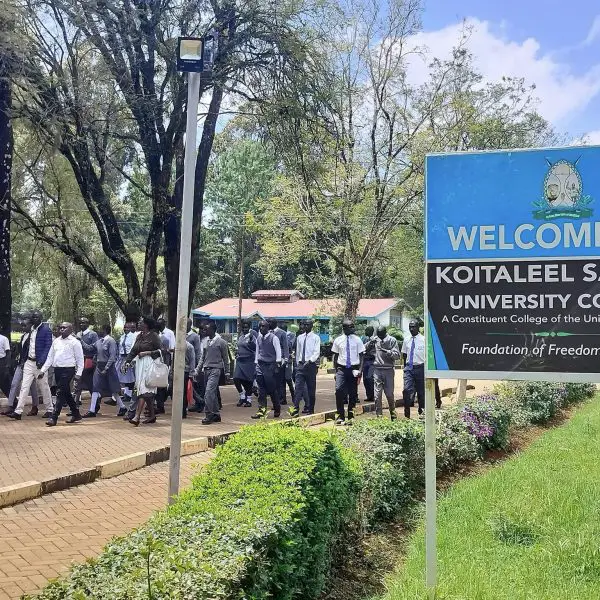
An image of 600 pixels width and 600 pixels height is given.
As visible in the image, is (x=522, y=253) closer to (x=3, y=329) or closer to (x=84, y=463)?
(x=84, y=463)

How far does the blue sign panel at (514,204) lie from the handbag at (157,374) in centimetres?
762

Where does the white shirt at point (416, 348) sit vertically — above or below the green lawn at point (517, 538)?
above

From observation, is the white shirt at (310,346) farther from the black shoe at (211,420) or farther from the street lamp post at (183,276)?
the street lamp post at (183,276)

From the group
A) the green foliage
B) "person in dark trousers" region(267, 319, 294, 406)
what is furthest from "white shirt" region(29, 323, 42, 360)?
the green foliage

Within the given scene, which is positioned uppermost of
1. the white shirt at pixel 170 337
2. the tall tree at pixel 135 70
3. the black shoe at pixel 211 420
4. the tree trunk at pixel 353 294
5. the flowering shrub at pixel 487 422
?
the tall tree at pixel 135 70

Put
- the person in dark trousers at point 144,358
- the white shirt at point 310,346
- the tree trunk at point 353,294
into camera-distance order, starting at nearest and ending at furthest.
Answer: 1. the person in dark trousers at point 144,358
2. the white shirt at point 310,346
3. the tree trunk at point 353,294

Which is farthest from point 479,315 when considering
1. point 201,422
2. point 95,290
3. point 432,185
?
point 95,290

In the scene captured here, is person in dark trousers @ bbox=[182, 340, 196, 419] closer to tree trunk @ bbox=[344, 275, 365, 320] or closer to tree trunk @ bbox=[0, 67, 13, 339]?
tree trunk @ bbox=[0, 67, 13, 339]

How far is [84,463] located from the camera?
321 inches

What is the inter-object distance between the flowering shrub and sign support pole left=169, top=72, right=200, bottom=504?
449 centimetres

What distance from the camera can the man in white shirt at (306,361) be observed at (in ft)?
40.0

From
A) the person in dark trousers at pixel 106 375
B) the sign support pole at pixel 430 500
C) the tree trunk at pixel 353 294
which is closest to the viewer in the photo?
the sign support pole at pixel 430 500

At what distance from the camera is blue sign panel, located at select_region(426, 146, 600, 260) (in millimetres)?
3779

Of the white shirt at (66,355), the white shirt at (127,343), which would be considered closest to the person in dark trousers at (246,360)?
the white shirt at (127,343)
